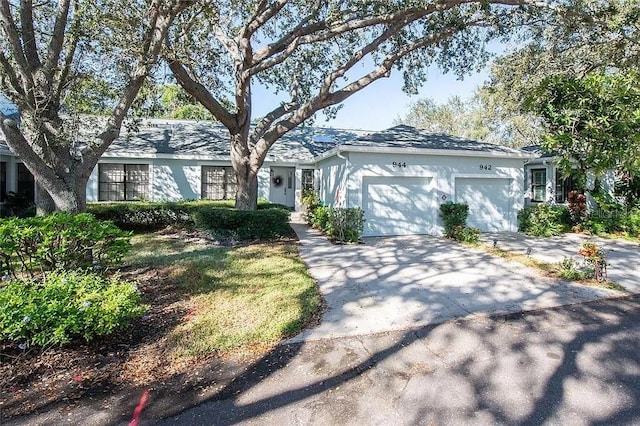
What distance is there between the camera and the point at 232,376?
3447 mm

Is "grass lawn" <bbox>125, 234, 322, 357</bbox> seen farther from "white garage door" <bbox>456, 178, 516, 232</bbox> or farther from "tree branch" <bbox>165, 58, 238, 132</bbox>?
"white garage door" <bbox>456, 178, 516, 232</bbox>

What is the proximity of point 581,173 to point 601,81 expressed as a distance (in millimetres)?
1233

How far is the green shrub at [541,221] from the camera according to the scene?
12086 mm

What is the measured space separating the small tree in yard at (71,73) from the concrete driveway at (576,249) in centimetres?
930

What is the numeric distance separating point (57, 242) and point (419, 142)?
1048 cm

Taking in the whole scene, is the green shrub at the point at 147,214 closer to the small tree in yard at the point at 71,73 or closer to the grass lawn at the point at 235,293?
the grass lawn at the point at 235,293

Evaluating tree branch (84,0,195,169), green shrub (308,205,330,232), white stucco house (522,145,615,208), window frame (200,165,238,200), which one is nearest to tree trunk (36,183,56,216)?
tree branch (84,0,195,169)

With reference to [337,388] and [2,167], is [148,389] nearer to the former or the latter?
[337,388]

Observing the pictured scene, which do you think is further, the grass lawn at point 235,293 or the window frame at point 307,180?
the window frame at point 307,180

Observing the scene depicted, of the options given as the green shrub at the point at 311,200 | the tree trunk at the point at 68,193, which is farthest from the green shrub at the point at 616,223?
the tree trunk at the point at 68,193

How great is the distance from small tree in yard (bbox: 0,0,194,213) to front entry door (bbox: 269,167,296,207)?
1051 centimetres

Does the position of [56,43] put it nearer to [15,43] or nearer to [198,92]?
[15,43]

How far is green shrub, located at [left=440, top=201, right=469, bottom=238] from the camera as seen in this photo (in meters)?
11.6

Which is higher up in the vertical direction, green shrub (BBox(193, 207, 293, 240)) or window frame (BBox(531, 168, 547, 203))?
window frame (BBox(531, 168, 547, 203))
